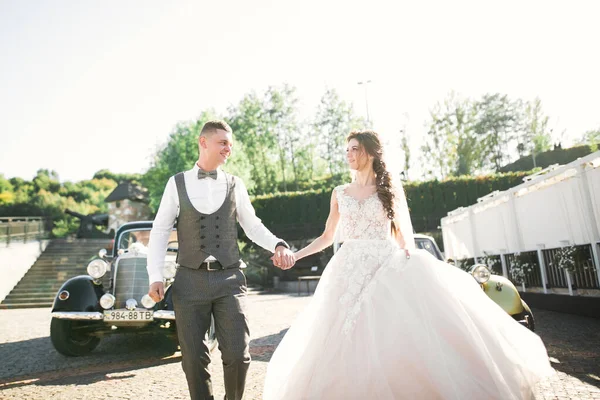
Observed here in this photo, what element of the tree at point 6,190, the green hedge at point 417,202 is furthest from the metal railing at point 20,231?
the tree at point 6,190

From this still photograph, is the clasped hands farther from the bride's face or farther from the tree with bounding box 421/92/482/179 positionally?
the tree with bounding box 421/92/482/179

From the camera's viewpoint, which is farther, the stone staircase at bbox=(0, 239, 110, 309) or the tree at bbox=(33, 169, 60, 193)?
the tree at bbox=(33, 169, 60, 193)

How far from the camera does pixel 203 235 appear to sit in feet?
10.1

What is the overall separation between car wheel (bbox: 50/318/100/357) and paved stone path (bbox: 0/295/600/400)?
141mm

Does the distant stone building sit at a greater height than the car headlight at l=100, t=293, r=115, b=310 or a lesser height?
greater

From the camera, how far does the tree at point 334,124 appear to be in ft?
147

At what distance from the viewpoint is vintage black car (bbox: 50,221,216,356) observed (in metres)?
6.30

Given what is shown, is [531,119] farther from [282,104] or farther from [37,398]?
[37,398]

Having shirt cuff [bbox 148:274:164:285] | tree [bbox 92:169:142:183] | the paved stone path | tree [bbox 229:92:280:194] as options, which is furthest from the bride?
tree [bbox 92:169:142:183]

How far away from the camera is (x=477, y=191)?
30.0 meters

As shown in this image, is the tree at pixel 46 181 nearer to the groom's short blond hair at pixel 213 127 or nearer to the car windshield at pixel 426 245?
the car windshield at pixel 426 245

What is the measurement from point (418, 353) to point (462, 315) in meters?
0.46

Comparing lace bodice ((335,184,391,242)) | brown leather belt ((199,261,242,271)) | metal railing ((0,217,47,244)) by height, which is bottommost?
brown leather belt ((199,261,242,271))

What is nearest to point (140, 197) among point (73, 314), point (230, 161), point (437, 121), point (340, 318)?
point (230, 161)
